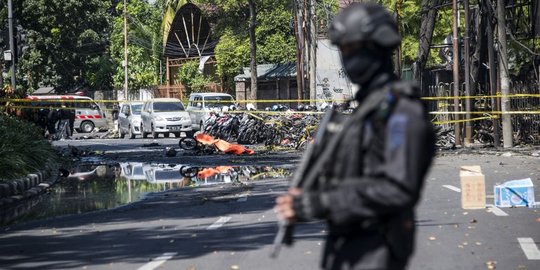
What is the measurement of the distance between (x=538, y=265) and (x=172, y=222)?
17.8ft

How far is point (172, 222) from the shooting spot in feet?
42.6

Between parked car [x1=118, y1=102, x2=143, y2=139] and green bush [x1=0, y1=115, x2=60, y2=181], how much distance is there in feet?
66.3

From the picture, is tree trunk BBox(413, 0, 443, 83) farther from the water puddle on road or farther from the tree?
the tree

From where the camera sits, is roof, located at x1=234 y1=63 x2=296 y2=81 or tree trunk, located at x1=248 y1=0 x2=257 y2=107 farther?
roof, located at x1=234 y1=63 x2=296 y2=81

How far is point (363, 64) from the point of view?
13.2 feet

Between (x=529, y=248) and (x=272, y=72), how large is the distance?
2077 inches

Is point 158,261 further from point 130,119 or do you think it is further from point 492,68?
point 130,119

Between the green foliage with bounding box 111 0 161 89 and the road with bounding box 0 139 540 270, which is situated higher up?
the green foliage with bounding box 111 0 161 89

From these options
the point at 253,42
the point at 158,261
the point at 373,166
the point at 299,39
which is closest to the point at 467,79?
the point at 299,39

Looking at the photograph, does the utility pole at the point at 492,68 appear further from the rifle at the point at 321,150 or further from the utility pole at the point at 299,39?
the rifle at the point at 321,150

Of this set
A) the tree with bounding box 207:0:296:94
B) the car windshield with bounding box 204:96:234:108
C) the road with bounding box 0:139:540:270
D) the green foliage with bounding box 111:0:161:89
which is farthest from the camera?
the green foliage with bounding box 111:0:161:89

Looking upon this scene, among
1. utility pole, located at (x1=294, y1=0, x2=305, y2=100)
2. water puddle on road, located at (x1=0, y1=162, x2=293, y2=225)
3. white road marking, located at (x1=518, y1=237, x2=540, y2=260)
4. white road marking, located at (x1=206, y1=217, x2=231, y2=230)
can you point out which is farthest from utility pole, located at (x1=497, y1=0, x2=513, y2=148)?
white road marking, located at (x1=518, y1=237, x2=540, y2=260)

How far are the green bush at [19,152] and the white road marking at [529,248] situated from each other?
10.2 m

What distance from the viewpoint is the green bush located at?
18109 mm
